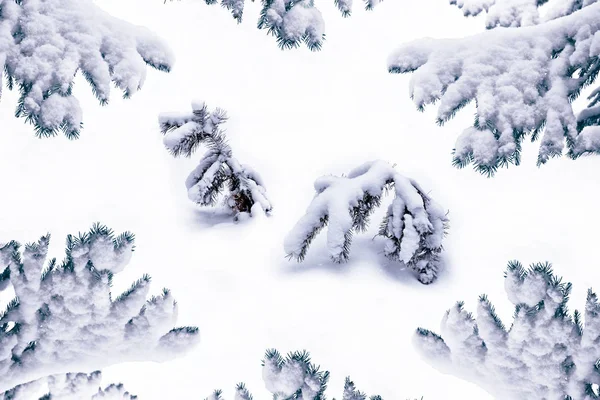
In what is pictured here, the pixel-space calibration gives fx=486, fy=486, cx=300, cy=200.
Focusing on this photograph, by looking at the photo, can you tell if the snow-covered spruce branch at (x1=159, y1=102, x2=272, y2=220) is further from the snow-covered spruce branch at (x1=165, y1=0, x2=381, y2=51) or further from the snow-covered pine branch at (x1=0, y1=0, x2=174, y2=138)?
the snow-covered spruce branch at (x1=165, y1=0, x2=381, y2=51)

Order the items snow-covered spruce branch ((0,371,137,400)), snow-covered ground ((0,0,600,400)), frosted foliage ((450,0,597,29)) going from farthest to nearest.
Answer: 1. frosted foliage ((450,0,597,29))
2. snow-covered spruce branch ((0,371,137,400))
3. snow-covered ground ((0,0,600,400))

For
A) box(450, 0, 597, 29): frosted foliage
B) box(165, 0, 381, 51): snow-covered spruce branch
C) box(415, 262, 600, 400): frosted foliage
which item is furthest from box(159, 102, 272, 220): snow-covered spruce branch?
box(450, 0, 597, 29): frosted foliage

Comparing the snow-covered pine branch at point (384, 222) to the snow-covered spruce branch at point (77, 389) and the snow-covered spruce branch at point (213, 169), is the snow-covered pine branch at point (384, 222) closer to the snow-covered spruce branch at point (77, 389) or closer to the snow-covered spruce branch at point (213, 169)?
the snow-covered spruce branch at point (213, 169)

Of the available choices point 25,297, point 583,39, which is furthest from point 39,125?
point 583,39

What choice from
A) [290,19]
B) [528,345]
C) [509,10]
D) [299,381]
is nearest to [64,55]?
[290,19]

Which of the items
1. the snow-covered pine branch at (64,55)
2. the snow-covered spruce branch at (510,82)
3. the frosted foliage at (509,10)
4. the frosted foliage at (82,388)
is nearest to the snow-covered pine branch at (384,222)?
the snow-covered spruce branch at (510,82)

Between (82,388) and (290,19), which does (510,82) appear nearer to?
(290,19)

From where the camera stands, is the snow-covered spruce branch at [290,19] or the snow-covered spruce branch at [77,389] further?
the snow-covered spruce branch at [77,389]
